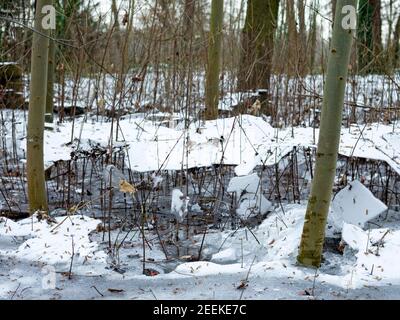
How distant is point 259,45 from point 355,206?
3.73 metres

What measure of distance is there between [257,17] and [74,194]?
12.0 ft

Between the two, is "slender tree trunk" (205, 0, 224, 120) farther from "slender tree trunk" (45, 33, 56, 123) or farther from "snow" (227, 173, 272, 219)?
"snow" (227, 173, 272, 219)

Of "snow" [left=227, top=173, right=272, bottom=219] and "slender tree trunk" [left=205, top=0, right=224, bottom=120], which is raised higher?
"slender tree trunk" [left=205, top=0, right=224, bottom=120]

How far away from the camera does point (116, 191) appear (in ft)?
→ 13.3

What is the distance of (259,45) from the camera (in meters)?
6.32

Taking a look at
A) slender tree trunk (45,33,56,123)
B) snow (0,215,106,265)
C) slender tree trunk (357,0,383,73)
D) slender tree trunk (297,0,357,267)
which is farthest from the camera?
→ slender tree trunk (45,33,56,123)

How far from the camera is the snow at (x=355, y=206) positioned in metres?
2.92

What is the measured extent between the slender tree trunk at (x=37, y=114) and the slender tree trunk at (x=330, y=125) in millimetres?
1609

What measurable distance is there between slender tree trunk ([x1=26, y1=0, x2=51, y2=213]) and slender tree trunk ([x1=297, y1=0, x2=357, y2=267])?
63.3 inches

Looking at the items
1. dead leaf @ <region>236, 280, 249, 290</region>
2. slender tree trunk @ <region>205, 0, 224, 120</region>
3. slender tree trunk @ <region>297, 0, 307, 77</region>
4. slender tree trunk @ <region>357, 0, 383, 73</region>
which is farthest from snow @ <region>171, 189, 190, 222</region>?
slender tree trunk @ <region>205, 0, 224, 120</region>

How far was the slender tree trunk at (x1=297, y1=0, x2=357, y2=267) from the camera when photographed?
227cm
